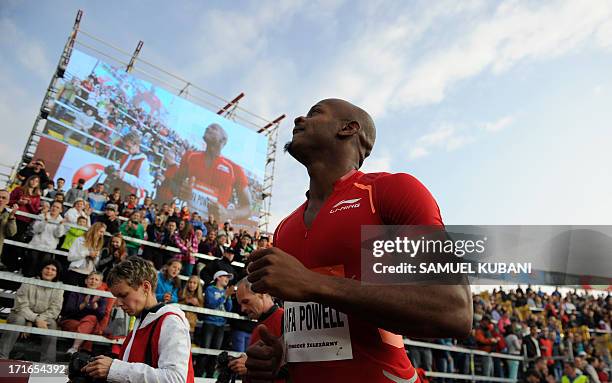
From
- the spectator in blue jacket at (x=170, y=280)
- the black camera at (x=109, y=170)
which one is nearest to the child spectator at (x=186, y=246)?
the spectator in blue jacket at (x=170, y=280)

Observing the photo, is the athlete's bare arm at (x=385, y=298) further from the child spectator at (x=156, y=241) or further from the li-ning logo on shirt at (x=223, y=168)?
the li-ning logo on shirt at (x=223, y=168)

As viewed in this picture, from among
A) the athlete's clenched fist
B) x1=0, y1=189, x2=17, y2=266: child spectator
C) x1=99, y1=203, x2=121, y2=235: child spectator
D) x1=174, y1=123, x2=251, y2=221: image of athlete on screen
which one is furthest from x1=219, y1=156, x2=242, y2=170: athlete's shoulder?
the athlete's clenched fist

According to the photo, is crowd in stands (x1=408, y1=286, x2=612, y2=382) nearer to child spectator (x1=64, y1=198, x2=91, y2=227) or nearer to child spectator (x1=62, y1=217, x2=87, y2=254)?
child spectator (x1=62, y1=217, x2=87, y2=254)

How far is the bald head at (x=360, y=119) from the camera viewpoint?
212cm

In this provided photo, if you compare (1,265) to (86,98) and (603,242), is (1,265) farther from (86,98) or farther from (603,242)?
(603,242)

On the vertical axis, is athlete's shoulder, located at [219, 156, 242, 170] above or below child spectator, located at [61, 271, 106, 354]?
above

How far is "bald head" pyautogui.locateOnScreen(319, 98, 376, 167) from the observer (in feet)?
6.95

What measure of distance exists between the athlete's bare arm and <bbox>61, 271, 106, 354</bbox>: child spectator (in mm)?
6486

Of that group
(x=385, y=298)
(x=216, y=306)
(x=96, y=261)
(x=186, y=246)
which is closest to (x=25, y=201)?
(x=96, y=261)

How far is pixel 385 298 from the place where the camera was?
119 centimetres

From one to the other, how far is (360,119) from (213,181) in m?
17.8

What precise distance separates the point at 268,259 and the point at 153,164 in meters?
17.1

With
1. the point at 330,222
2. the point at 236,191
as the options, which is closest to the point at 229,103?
the point at 236,191

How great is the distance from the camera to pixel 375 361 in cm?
138
